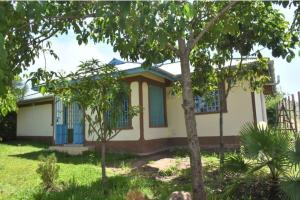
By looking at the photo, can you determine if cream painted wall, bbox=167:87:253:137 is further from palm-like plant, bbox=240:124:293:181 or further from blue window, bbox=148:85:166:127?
palm-like plant, bbox=240:124:293:181

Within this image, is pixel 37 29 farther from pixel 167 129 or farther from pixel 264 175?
pixel 167 129

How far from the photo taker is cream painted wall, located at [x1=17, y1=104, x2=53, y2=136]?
65.8ft

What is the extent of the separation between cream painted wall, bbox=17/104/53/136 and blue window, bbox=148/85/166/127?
792 centimetres

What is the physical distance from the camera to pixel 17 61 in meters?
5.58

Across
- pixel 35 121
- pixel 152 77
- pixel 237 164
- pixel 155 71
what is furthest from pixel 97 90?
pixel 35 121

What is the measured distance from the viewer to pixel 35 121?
68.9ft

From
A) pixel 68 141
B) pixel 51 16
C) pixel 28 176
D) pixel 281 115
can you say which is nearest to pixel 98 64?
pixel 51 16

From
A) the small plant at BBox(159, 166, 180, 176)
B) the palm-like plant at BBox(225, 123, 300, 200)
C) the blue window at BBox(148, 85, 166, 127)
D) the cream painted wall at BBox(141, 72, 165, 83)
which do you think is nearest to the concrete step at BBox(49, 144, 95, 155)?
the blue window at BBox(148, 85, 166, 127)

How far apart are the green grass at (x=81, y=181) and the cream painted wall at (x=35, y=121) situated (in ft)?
22.9

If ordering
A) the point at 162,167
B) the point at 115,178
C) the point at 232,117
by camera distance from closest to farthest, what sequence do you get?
the point at 115,178 → the point at 162,167 → the point at 232,117

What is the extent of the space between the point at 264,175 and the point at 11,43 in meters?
5.31

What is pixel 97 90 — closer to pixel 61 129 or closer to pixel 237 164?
pixel 237 164

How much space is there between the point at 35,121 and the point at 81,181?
13.6 m

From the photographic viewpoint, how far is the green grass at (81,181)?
280 inches
